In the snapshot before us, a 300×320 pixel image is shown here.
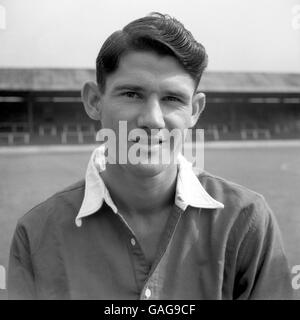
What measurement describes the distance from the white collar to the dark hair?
0.84 feet

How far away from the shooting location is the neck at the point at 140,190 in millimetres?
1100

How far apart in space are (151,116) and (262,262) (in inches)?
17.8

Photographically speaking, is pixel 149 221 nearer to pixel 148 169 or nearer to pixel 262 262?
pixel 148 169

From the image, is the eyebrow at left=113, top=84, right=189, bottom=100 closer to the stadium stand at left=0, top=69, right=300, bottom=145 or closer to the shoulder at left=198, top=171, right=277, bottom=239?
the shoulder at left=198, top=171, right=277, bottom=239

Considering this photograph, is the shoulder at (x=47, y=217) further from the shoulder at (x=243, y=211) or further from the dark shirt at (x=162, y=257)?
the shoulder at (x=243, y=211)

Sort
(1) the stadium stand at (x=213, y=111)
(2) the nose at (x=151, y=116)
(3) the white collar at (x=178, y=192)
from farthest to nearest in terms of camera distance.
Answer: (1) the stadium stand at (x=213, y=111) < (3) the white collar at (x=178, y=192) < (2) the nose at (x=151, y=116)

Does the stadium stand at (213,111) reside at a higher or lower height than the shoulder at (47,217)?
higher

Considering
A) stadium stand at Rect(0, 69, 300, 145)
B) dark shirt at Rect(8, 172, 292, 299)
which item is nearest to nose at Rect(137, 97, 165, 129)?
dark shirt at Rect(8, 172, 292, 299)

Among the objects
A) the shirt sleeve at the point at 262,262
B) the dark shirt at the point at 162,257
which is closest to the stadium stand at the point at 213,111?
the dark shirt at the point at 162,257

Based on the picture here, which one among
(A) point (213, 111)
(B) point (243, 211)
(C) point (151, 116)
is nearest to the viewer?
(C) point (151, 116)

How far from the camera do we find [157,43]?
962 mm

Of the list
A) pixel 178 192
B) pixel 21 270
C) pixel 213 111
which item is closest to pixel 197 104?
pixel 178 192

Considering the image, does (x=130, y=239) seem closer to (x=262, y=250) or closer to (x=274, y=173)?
(x=262, y=250)
